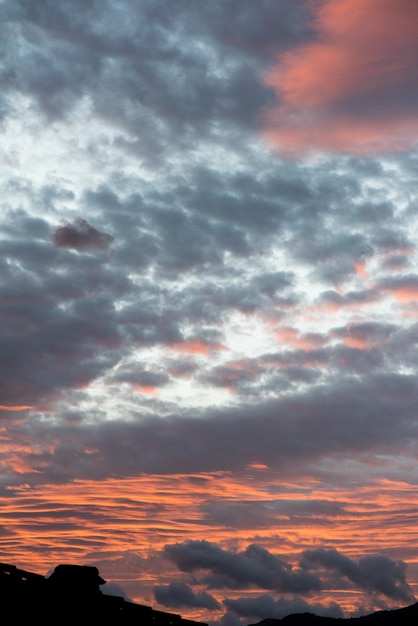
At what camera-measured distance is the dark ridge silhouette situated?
2627 cm

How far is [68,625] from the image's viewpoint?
2811cm

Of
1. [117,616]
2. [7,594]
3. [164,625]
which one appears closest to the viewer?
[7,594]

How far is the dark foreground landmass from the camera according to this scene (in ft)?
86.2

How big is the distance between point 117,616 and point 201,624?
24.0ft

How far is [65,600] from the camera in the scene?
28250 mm

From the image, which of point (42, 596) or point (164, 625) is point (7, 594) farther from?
point (164, 625)

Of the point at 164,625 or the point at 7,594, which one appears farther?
the point at 164,625

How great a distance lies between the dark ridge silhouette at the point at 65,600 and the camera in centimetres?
2627

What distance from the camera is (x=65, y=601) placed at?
28.2 metres

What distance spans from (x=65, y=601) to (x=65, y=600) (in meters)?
0.04

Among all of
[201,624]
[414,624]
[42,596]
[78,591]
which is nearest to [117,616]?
[78,591]

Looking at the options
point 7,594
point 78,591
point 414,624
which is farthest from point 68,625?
point 414,624

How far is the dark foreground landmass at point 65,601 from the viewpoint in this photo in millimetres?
26266

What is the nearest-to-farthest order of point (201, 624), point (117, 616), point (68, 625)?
point (68, 625)
point (117, 616)
point (201, 624)
